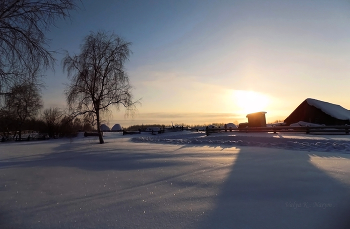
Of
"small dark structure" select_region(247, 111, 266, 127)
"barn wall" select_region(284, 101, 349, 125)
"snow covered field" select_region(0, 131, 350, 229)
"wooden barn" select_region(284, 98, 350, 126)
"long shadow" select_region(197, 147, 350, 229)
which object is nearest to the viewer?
"long shadow" select_region(197, 147, 350, 229)

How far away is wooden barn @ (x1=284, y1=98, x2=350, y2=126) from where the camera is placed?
1322 inches

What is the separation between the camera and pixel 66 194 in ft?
19.4

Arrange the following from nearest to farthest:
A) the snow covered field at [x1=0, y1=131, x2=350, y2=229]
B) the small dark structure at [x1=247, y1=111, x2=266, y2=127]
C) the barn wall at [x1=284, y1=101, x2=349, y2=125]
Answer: the snow covered field at [x1=0, y1=131, x2=350, y2=229] < the barn wall at [x1=284, y1=101, x2=349, y2=125] < the small dark structure at [x1=247, y1=111, x2=266, y2=127]

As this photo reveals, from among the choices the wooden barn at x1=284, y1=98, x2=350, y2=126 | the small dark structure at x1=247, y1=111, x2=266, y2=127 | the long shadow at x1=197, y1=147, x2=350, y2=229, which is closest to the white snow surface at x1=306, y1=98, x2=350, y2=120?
the wooden barn at x1=284, y1=98, x2=350, y2=126

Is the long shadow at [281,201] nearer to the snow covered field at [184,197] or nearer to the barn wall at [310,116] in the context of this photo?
the snow covered field at [184,197]

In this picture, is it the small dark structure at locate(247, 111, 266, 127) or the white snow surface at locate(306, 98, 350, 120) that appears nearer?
the white snow surface at locate(306, 98, 350, 120)

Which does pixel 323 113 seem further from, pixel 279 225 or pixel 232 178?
pixel 279 225

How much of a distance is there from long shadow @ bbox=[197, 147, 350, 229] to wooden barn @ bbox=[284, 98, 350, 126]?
3165 cm

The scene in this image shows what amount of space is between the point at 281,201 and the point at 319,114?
1384 inches

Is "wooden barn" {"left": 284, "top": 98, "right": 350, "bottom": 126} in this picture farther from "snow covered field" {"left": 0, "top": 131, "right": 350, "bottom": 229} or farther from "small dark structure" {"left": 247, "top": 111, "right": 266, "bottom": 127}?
"snow covered field" {"left": 0, "top": 131, "right": 350, "bottom": 229}

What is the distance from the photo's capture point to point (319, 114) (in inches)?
1371

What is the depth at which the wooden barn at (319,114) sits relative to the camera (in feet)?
110

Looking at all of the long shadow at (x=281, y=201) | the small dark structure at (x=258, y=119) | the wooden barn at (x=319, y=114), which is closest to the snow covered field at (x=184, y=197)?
the long shadow at (x=281, y=201)

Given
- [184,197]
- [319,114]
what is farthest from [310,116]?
[184,197]
